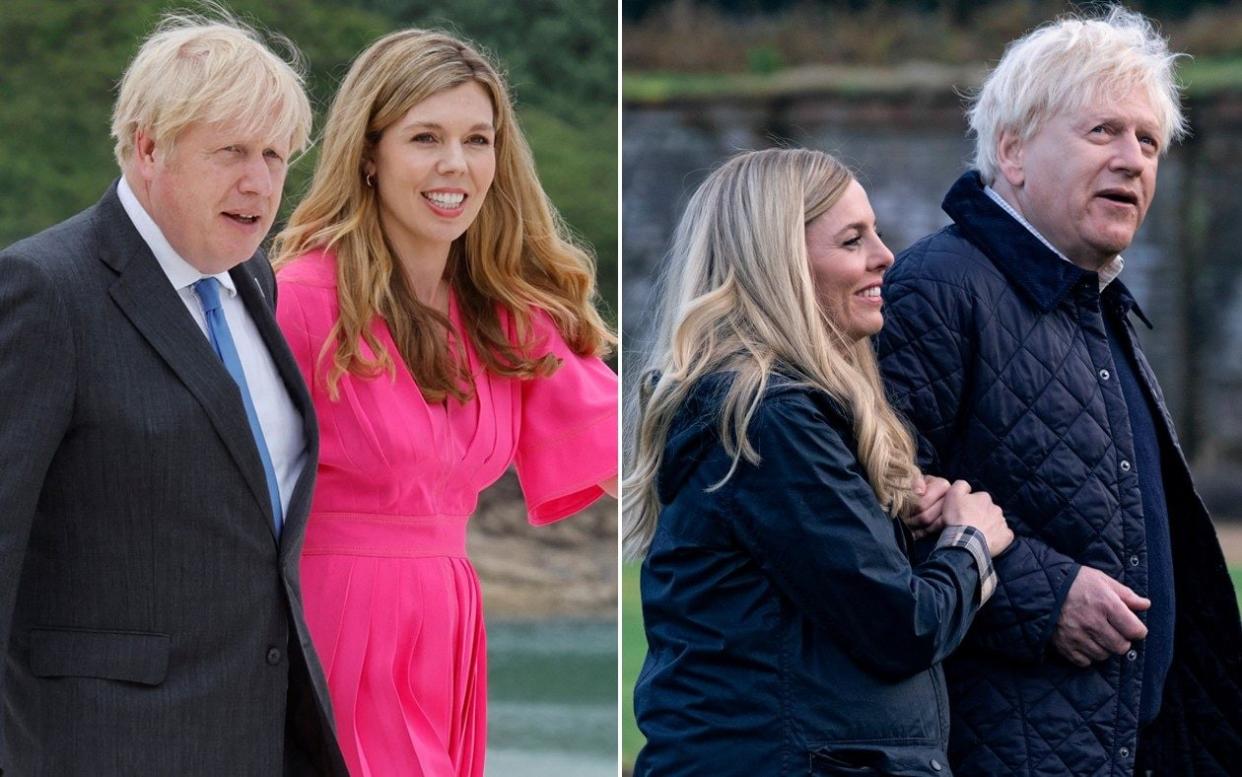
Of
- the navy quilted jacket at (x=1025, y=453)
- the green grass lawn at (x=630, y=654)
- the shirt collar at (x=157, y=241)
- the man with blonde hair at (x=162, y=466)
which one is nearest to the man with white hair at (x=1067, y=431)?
the navy quilted jacket at (x=1025, y=453)

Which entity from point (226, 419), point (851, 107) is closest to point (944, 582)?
point (226, 419)

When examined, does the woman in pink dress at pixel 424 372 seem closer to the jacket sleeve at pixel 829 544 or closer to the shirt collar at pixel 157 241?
the shirt collar at pixel 157 241

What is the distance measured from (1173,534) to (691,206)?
119 centimetres

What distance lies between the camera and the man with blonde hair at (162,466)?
2.84 m

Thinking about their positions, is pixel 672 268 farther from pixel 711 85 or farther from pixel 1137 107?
pixel 711 85

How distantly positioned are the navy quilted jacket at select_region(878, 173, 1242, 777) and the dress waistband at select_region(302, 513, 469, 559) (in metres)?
0.85

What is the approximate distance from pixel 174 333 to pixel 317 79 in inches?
495

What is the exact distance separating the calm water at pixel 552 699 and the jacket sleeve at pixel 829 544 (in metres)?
5.99

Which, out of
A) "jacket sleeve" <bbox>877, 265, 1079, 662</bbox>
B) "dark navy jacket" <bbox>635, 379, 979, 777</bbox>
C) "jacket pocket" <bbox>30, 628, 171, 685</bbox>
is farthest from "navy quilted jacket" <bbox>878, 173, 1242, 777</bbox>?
"jacket pocket" <bbox>30, 628, 171, 685</bbox>

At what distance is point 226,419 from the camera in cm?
296

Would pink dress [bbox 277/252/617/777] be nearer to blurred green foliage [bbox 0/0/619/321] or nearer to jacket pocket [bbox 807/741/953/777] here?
jacket pocket [bbox 807/741/953/777]

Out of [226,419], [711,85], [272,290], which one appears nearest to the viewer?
[226,419]

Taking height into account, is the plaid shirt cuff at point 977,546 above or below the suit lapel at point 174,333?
below

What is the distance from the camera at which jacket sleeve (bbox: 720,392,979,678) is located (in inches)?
118
